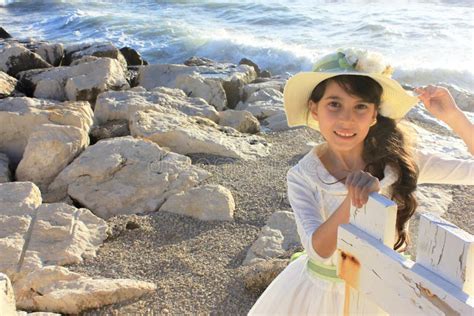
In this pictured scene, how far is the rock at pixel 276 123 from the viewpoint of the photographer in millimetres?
6172

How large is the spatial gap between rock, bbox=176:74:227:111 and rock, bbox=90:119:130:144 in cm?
147

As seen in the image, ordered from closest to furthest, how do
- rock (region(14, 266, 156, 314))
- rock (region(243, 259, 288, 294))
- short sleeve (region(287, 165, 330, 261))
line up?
short sleeve (region(287, 165, 330, 261)) → rock (region(14, 266, 156, 314)) → rock (region(243, 259, 288, 294))

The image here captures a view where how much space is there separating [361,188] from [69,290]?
2089 mm

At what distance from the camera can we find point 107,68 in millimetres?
7141

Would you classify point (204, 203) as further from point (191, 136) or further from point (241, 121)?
point (241, 121)

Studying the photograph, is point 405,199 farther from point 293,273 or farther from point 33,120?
point 33,120

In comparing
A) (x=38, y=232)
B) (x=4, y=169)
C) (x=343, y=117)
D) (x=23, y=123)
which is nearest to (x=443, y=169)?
(x=343, y=117)

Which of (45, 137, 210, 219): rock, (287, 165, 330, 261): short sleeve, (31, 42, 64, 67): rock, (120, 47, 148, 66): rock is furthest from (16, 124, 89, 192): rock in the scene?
(120, 47, 148, 66): rock

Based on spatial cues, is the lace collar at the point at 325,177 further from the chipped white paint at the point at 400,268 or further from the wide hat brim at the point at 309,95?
the chipped white paint at the point at 400,268

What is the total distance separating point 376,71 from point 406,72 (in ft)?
32.8

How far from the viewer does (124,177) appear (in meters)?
4.45

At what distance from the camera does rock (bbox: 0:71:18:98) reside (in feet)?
21.9

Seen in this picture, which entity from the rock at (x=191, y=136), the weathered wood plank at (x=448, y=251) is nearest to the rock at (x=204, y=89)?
the rock at (x=191, y=136)

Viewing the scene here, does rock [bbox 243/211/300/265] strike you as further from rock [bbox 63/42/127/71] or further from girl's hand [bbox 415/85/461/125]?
rock [bbox 63/42/127/71]
